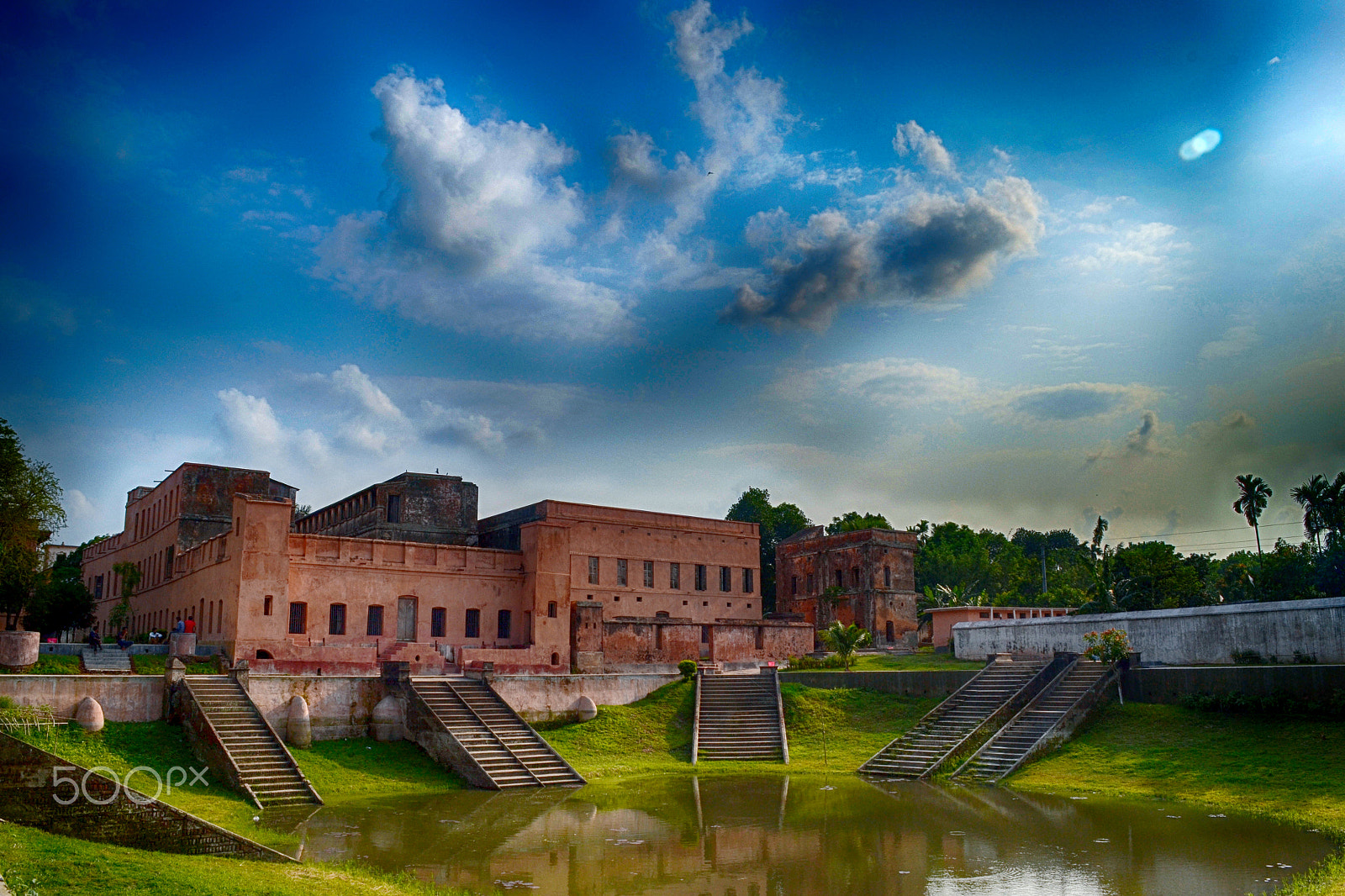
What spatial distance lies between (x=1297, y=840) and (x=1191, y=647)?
1339 centimetres

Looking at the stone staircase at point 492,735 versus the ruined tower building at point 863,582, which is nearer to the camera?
the stone staircase at point 492,735

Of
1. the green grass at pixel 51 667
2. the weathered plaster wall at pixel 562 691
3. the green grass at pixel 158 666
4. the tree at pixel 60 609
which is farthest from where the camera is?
the tree at pixel 60 609

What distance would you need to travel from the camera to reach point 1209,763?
21453mm

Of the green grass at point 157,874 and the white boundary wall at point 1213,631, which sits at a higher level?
the white boundary wall at point 1213,631

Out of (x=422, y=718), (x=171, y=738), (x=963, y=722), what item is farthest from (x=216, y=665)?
(x=963, y=722)

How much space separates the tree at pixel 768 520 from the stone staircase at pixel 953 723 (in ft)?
116

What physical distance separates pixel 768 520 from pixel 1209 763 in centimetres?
4887

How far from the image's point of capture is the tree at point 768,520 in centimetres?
6481

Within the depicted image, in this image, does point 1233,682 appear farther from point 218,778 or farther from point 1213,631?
point 218,778

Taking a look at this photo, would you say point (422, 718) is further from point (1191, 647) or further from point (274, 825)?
point (1191, 647)

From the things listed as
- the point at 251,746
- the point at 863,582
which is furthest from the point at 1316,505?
the point at 251,746

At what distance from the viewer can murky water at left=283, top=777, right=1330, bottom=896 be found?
45.0ft

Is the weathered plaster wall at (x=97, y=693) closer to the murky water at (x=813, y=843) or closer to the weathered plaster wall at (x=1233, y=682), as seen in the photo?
the murky water at (x=813, y=843)

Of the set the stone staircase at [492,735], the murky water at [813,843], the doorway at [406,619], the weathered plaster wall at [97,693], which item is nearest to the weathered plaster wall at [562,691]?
the stone staircase at [492,735]
